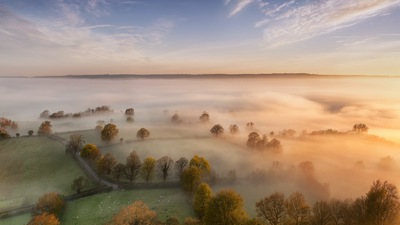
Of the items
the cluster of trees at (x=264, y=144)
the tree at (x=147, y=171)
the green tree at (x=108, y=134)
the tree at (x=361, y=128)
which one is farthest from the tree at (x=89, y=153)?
the tree at (x=361, y=128)

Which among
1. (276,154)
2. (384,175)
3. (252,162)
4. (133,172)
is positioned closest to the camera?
(133,172)

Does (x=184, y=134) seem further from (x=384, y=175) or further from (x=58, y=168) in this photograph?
(x=384, y=175)

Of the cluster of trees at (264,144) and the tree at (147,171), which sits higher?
A: the cluster of trees at (264,144)

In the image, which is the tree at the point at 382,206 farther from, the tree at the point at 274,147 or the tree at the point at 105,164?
the tree at the point at 105,164

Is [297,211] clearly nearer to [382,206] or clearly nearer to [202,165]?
[382,206]

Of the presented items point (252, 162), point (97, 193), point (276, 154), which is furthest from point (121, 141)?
point (276, 154)

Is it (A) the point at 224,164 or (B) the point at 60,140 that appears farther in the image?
(B) the point at 60,140

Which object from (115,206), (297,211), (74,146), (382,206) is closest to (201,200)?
(115,206)

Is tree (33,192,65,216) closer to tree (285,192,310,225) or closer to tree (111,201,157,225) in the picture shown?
tree (111,201,157,225)
